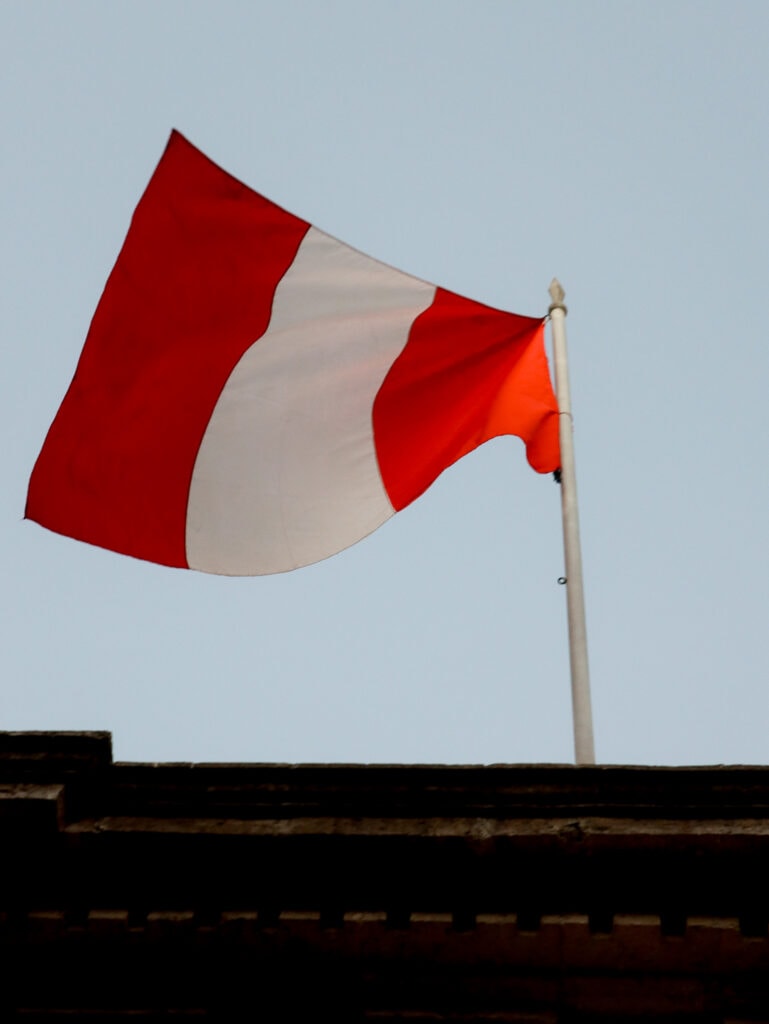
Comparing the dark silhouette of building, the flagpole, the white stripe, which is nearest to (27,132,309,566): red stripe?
the white stripe

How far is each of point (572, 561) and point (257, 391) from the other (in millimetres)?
2590

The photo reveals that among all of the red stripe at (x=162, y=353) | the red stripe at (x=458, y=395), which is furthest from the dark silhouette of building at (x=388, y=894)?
the red stripe at (x=458, y=395)

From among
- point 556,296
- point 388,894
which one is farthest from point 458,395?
point 388,894

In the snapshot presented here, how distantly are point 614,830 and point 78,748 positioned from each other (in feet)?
8.53

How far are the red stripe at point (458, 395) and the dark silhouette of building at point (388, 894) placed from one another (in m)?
3.08

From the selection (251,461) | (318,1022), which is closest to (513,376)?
(251,461)

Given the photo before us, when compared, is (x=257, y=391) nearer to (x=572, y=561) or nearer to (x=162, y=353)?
(x=162, y=353)

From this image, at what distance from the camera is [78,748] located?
9.03m

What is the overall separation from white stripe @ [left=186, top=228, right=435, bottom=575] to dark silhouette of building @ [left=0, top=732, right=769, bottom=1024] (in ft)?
8.82

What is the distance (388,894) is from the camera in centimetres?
863

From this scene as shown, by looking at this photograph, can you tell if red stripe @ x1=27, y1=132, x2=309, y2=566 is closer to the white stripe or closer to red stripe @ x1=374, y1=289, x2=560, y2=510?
the white stripe

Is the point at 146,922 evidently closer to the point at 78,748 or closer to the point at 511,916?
the point at 78,748

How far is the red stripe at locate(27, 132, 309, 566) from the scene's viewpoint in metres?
11.3

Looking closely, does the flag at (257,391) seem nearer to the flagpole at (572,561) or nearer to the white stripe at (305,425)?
the white stripe at (305,425)
